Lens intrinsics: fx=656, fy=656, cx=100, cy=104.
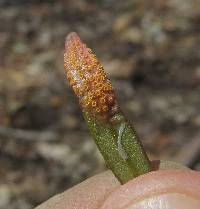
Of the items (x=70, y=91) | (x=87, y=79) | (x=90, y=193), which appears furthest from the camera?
(x=70, y=91)

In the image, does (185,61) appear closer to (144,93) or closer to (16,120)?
(144,93)

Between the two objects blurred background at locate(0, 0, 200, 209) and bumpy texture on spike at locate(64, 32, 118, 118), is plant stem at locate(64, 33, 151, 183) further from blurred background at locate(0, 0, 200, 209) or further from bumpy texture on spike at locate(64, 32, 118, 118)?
blurred background at locate(0, 0, 200, 209)

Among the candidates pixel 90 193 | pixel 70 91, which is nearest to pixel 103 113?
pixel 90 193

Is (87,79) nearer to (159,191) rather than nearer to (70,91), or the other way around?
(159,191)

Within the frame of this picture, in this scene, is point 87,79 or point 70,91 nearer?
point 87,79

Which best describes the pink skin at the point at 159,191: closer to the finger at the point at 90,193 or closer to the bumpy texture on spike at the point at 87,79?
the finger at the point at 90,193

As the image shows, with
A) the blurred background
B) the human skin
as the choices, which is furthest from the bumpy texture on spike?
the blurred background

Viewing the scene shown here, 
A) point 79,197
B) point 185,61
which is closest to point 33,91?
point 185,61
